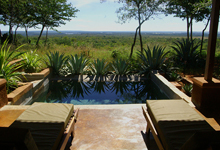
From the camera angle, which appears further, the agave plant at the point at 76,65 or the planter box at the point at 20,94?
the agave plant at the point at 76,65

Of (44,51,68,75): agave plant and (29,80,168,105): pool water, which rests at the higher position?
(44,51,68,75): agave plant

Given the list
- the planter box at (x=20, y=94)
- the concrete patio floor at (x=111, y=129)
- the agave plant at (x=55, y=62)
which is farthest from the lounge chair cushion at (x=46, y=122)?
the agave plant at (x=55, y=62)

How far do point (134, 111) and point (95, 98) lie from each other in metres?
1.51

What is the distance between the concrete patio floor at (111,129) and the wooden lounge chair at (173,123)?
246mm

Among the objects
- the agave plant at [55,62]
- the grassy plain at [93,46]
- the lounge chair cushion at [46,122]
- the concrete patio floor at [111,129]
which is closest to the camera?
the lounge chair cushion at [46,122]

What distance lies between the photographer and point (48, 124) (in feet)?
6.55

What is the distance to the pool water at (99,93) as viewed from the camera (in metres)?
4.42

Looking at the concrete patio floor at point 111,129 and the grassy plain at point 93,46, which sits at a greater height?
the grassy plain at point 93,46

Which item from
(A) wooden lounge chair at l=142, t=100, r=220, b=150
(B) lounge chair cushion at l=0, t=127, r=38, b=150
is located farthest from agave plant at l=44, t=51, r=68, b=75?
(B) lounge chair cushion at l=0, t=127, r=38, b=150

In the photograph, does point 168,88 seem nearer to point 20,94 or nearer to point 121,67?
point 121,67

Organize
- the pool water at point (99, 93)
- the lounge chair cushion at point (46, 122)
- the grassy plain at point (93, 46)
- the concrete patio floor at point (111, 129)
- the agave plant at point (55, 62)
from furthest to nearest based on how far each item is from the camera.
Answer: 1. the grassy plain at point (93, 46)
2. the agave plant at point (55, 62)
3. the pool water at point (99, 93)
4. the concrete patio floor at point (111, 129)
5. the lounge chair cushion at point (46, 122)

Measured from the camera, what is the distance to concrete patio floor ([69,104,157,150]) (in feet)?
7.61

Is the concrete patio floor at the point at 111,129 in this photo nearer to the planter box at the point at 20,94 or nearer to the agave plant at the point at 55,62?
the planter box at the point at 20,94

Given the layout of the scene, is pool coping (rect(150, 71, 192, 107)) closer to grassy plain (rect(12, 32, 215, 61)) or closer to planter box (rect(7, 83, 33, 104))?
grassy plain (rect(12, 32, 215, 61))
